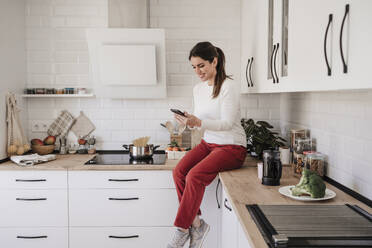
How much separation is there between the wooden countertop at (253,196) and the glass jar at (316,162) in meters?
0.12

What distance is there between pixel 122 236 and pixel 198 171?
95cm

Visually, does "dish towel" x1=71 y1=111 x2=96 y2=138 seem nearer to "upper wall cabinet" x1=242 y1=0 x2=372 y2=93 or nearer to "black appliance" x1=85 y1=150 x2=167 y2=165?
"black appliance" x1=85 y1=150 x2=167 y2=165

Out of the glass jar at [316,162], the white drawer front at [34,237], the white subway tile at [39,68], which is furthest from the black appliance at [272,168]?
the white subway tile at [39,68]

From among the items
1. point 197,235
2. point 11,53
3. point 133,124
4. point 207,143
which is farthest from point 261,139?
point 11,53

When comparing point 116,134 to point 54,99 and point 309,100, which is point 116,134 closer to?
point 54,99

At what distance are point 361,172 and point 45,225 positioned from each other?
2.29 meters

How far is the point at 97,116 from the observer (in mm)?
3316

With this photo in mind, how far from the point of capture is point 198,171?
2305 millimetres

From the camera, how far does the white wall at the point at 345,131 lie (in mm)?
1719

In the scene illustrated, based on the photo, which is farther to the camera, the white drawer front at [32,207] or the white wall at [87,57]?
the white wall at [87,57]

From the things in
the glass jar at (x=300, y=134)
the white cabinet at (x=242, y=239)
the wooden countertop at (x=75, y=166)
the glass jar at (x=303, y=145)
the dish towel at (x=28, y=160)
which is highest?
the glass jar at (x=300, y=134)

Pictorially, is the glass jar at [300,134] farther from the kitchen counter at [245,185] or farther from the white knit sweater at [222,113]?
the white knit sweater at [222,113]

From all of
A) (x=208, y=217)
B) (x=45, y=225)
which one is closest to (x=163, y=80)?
(x=208, y=217)

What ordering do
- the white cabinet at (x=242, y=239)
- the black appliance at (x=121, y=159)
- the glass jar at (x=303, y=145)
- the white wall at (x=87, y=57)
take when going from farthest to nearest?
the white wall at (x=87, y=57), the black appliance at (x=121, y=159), the glass jar at (x=303, y=145), the white cabinet at (x=242, y=239)
